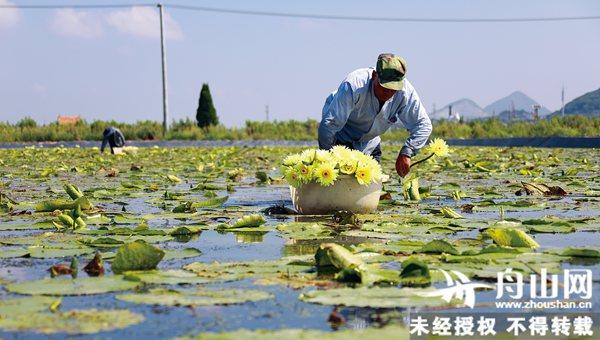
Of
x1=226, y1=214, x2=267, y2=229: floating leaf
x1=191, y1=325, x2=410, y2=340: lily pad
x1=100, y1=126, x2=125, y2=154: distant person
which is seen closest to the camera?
x1=191, y1=325, x2=410, y2=340: lily pad

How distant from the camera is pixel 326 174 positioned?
19.7 ft

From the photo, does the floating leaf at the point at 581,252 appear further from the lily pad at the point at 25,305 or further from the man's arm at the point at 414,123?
the man's arm at the point at 414,123

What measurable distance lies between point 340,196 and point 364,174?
0.23 meters

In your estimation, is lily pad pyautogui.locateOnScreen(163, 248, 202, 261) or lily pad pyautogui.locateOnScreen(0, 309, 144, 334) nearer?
lily pad pyautogui.locateOnScreen(0, 309, 144, 334)

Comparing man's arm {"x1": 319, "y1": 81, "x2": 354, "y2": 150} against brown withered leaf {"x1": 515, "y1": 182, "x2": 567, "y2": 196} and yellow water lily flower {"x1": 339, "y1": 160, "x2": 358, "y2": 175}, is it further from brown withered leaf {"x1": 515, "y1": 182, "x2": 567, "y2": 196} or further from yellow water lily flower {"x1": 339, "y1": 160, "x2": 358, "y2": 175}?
brown withered leaf {"x1": 515, "y1": 182, "x2": 567, "y2": 196}

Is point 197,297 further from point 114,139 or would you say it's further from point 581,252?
point 114,139

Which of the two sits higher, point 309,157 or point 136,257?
point 309,157

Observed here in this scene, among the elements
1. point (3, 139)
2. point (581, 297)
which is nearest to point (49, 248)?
point (581, 297)

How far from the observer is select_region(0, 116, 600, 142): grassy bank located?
36.8m

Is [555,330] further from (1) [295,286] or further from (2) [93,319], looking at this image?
(2) [93,319]

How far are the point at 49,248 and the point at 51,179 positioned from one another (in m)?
7.35

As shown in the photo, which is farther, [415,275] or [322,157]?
[322,157]

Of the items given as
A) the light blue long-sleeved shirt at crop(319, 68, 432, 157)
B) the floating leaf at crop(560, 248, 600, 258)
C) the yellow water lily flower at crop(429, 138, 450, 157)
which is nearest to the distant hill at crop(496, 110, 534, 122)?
the light blue long-sleeved shirt at crop(319, 68, 432, 157)

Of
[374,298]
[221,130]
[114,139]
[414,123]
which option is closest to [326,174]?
[414,123]
